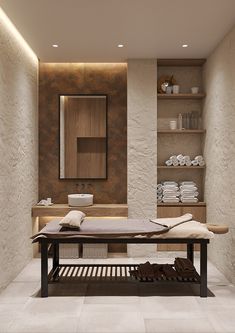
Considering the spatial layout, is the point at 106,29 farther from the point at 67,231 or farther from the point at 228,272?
the point at 228,272

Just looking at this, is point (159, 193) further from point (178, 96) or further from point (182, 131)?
point (178, 96)

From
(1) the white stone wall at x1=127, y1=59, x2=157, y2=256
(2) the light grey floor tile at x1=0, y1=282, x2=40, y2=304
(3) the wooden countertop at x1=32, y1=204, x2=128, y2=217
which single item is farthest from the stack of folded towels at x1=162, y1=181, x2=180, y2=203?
(2) the light grey floor tile at x1=0, y1=282, x2=40, y2=304

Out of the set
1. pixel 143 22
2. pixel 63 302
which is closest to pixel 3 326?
Answer: pixel 63 302

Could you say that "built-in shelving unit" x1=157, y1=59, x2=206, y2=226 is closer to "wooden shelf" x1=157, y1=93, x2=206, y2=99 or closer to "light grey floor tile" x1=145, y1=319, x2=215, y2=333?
"wooden shelf" x1=157, y1=93, x2=206, y2=99

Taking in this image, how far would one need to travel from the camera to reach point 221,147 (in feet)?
16.8

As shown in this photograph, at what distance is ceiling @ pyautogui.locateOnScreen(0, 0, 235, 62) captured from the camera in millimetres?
4035

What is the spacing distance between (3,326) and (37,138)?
11.0 feet

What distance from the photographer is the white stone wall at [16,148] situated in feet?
14.5

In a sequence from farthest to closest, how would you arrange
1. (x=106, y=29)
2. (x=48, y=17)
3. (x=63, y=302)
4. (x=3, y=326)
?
(x=106, y=29), (x=48, y=17), (x=63, y=302), (x=3, y=326)

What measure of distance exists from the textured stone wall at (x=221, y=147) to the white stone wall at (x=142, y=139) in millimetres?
753

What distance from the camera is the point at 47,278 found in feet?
13.6

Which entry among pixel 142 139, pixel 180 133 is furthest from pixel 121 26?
pixel 180 133

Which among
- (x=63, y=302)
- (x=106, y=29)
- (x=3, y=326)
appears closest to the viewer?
(x=3, y=326)

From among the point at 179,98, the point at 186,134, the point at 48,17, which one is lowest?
the point at 186,134
